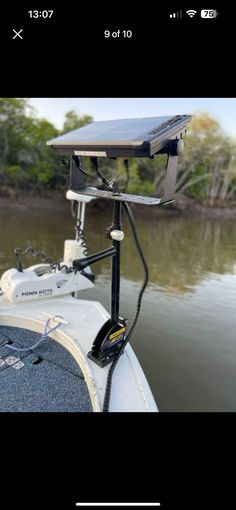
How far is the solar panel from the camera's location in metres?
1.49

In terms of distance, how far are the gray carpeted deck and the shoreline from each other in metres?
15.0

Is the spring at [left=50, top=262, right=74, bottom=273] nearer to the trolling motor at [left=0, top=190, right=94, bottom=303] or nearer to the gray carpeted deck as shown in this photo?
the trolling motor at [left=0, top=190, right=94, bottom=303]

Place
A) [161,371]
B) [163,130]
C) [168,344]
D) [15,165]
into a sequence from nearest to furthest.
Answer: [163,130]
[161,371]
[168,344]
[15,165]

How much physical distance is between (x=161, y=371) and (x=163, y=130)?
297cm

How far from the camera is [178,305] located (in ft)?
18.7

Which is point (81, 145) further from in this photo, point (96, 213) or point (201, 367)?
point (96, 213)

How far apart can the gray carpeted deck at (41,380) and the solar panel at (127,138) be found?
4.86 feet

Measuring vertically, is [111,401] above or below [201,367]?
above

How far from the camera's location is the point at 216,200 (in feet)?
90.9

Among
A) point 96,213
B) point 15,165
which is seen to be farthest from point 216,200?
point 15,165

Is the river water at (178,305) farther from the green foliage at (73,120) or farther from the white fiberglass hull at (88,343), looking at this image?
the green foliage at (73,120)

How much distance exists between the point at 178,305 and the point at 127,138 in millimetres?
4498

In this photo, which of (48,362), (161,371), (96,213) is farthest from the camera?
(96,213)
